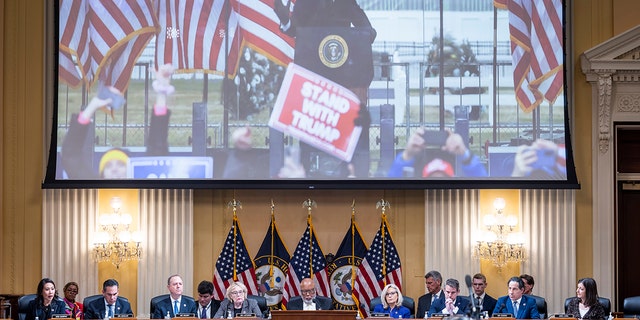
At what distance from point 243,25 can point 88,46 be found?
1884mm

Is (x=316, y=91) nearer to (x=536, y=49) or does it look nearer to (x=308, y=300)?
(x=536, y=49)

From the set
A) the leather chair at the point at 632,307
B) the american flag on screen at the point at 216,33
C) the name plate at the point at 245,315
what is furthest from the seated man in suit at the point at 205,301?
the leather chair at the point at 632,307

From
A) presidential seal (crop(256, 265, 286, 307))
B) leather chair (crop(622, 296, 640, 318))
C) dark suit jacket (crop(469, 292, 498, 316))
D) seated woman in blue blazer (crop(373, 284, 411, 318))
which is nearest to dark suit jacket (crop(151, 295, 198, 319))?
presidential seal (crop(256, 265, 286, 307))

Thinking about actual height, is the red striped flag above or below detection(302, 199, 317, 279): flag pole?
above

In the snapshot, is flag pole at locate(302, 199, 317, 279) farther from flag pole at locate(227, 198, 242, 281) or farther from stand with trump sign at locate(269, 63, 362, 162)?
flag pole at locate(227, 198, 242, 281)

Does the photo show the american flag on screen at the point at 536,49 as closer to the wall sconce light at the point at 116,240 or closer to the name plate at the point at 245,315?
the name plate at the point at 245,315

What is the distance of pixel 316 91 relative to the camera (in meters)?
14.4

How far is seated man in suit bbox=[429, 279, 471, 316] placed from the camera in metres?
12.6

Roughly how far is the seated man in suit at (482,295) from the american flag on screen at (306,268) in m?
1.93

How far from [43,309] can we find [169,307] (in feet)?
4.32

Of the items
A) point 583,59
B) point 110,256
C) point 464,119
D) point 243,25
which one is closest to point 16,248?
point 110,256

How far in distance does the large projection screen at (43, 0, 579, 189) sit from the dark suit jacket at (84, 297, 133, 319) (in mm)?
1959

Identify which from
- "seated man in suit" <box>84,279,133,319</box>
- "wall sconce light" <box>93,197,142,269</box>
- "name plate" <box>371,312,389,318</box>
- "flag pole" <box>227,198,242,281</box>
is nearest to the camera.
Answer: "name plate" <box>371,312,389,318</box>

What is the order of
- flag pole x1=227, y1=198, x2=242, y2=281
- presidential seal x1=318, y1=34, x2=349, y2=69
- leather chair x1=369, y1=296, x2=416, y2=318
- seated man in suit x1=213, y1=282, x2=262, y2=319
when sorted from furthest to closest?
presidential seal x1=318, y1=34, x2=349, y2=69, flag pole x1=227, y1=198, x2=242, y2=281, leather chair x1=369, y1=296, x2=416, y2=318, seated man in suit x1=213, y1=282, x2=262, y2=319
